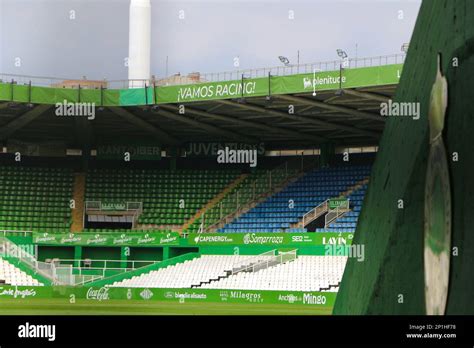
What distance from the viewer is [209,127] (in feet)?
125

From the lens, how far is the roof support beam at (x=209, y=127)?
1411 inches

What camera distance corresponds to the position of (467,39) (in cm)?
466

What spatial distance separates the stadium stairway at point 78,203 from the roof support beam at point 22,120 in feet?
12.7

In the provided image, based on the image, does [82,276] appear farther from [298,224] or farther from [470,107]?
[470,107]

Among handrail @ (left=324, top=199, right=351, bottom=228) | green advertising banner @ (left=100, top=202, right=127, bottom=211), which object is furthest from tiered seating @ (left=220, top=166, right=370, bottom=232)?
green advertising banner @ (left=100, top=202, right=127, bottom=211)

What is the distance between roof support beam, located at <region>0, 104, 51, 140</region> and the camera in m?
34.6

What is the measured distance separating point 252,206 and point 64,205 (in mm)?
9155

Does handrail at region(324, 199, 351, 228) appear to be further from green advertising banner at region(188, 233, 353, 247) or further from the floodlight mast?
the floodlight mast

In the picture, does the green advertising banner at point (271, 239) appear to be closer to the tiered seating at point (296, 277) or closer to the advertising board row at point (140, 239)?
the advertising board row at point (140, 239)

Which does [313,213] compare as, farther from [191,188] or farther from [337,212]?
[191,188]

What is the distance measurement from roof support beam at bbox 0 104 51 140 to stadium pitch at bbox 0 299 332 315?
9.86m

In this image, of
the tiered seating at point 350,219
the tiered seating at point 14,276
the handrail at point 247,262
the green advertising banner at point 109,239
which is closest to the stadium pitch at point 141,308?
the tiered seating at point 14,276

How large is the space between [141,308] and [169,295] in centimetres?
159
